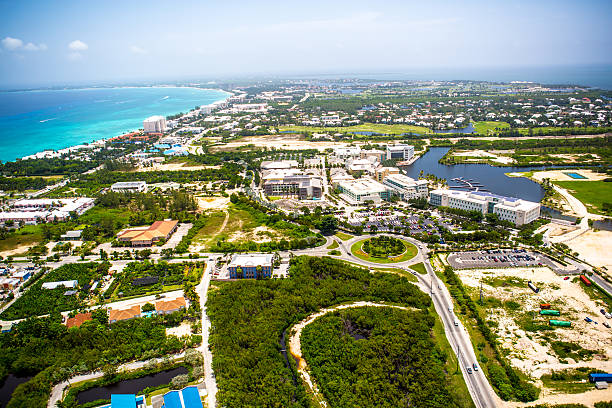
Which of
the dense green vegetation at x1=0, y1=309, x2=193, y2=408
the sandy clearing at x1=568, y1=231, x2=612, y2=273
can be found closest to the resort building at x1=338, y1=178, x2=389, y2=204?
the sandy clearing at x1=568, y1=231, x2=612, y2=273

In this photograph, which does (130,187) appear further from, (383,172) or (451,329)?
(451,329)

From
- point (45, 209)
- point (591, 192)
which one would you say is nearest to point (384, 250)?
point (591, 192)

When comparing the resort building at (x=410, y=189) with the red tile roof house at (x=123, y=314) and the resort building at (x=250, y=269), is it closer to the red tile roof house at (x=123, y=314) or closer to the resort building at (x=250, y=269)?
the resort building at (x=250, y=269)

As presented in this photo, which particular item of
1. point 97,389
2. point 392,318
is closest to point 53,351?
point 97,389

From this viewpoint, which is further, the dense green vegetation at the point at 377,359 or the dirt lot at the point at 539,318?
the dirt lot at the point at 539,318

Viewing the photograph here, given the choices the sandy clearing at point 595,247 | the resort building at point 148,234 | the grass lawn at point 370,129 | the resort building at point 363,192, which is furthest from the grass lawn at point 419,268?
the grass lawn at point 370,129

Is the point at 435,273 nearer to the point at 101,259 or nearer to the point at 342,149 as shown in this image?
the point at 101,259
